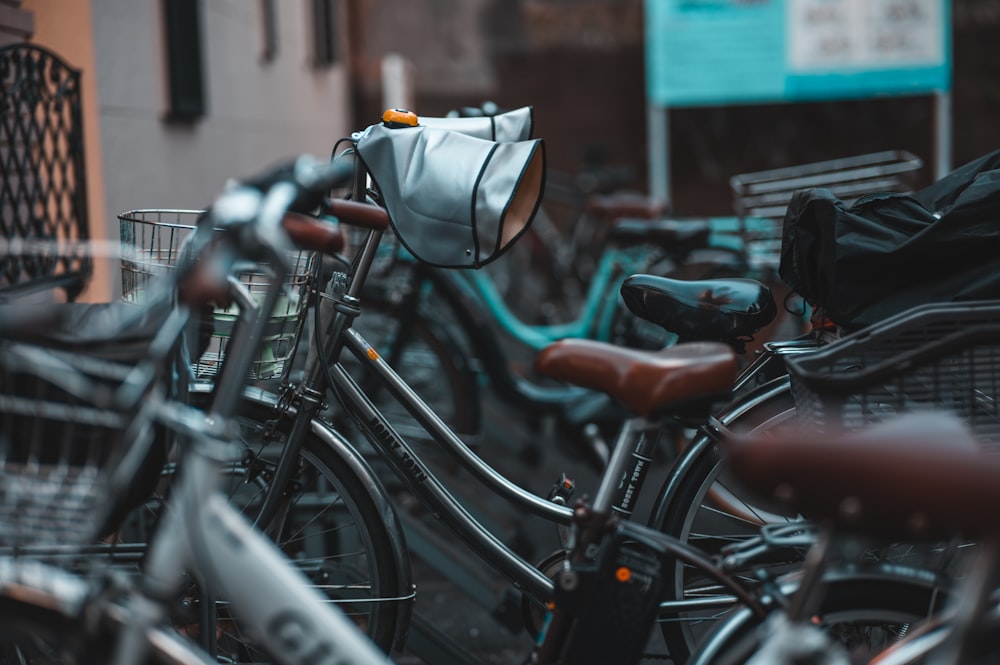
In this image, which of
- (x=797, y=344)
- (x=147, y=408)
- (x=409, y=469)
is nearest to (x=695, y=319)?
(x=797, y=344)

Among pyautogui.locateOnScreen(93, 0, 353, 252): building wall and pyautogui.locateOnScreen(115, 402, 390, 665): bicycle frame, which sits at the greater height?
pyautogui.locateOnScreen(93, 0, 353, 252): building wall

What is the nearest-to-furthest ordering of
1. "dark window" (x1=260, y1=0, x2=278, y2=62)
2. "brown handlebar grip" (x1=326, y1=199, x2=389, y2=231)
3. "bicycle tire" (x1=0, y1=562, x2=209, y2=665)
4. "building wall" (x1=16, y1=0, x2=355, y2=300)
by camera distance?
"bicycle tire" (x1=0, y1=562, x2=209, y2=665) → "brown handlebar grip" (x1=326, y1=199, x2=389, y2=231) → "building wall" (x1=16, y1=0, x2=355, y2=300) → "dark window" (x1=260, y1=0, x2=278, y2=62)

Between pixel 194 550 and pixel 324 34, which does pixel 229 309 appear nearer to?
pixel 194 550

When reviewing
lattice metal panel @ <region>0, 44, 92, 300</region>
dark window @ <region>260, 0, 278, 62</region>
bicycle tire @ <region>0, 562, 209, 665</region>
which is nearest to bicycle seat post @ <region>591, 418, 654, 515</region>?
bicycle tire @ <region>0, 562, 209, 665</region>

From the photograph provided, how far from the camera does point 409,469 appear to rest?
2.53 meters

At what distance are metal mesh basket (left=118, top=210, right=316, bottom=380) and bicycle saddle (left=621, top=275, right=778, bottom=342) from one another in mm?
853

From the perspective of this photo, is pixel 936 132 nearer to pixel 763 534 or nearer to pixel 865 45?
pixel 865 45

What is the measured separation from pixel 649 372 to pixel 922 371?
0.53 metres

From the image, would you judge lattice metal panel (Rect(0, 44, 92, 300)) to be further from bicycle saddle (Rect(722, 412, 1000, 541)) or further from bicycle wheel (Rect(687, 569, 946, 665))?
bicycle saddle (Rect(722, 412, 1000, 541))

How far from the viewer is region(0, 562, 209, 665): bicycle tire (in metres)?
1.58

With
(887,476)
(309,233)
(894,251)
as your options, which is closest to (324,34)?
(894,251)

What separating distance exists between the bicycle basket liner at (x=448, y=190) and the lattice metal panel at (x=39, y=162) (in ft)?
A: 4.28

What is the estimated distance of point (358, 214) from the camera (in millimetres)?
2154

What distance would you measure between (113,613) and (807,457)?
42.9 inches
